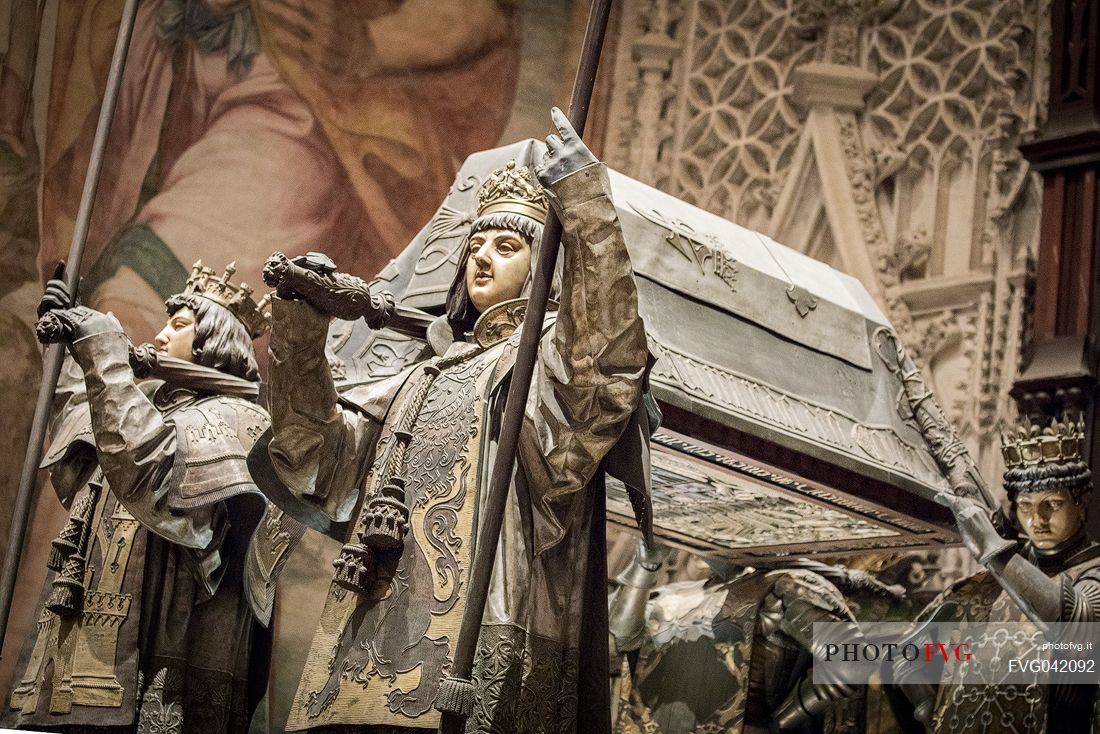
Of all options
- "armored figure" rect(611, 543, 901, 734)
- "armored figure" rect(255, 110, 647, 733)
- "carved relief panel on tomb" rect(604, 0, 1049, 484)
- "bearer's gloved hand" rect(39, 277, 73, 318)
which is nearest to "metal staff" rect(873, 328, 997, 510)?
"armored figure" rect(611, 543, 901, 734)

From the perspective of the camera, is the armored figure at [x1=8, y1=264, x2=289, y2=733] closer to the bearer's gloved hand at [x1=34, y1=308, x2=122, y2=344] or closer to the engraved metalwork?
the bearer's gloved hand at [x1=34, y1=308, x2=122, y2=344]

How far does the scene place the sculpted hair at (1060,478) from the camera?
5.52 m

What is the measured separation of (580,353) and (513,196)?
2.64 ft

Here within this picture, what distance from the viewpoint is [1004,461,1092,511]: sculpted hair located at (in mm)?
5520

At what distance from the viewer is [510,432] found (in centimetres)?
368

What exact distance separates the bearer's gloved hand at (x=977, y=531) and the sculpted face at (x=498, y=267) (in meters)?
1.71

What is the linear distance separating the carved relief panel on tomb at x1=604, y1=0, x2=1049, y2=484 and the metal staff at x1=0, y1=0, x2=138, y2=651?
12.5ft

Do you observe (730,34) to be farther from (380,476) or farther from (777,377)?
(380,476)

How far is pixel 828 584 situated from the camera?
603 centimetres

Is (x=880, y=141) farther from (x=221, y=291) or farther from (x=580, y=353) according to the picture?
(x=580, y=353)

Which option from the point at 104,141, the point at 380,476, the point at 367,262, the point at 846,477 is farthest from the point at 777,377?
the point at 367,262

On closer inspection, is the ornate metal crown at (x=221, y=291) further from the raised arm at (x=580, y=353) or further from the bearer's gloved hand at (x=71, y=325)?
the raised arm at (x=580, y=353)

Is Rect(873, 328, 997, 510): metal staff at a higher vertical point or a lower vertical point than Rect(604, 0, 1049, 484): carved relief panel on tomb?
lower

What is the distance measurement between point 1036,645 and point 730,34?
432 cm
